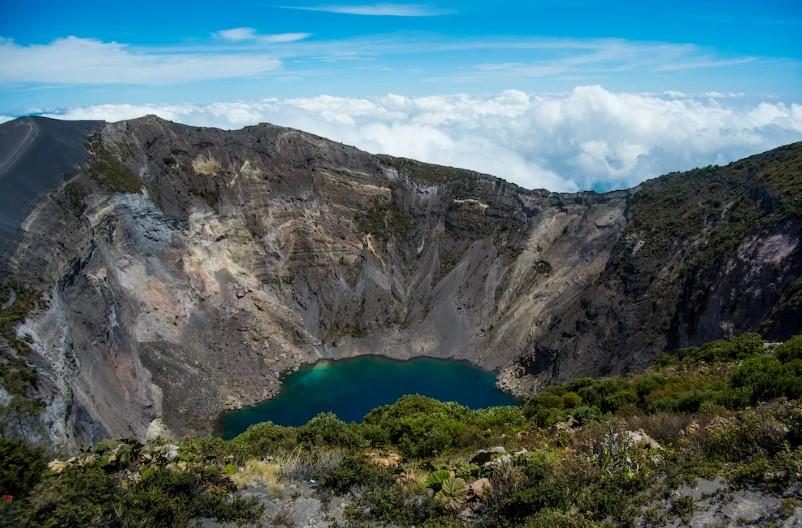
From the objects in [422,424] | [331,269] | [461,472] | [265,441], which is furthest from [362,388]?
[461,472]

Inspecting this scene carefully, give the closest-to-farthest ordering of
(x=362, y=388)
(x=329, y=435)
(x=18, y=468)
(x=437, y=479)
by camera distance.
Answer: (x=18, y=468)
(x=437, y=479)
(x=329, y=435)
(x=362, y=388)

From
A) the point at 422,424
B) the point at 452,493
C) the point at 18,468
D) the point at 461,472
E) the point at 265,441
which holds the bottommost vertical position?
the point at 422,424

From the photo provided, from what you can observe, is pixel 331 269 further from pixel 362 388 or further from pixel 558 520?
pixel 558 520

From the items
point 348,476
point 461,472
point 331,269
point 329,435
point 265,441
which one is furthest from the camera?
point 331,269

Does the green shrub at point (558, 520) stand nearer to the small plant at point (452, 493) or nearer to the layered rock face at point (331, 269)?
the small plant at point (452, 493)

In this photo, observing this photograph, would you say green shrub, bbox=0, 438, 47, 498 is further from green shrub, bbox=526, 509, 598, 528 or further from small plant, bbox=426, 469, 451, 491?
green shrub, bbox=526, 509, 598, 528

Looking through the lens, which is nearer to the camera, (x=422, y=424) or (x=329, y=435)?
(x=329, y=435)

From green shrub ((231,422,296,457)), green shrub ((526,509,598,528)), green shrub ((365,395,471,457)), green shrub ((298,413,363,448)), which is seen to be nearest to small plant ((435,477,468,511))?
green shrub ((526,509,598,528))
